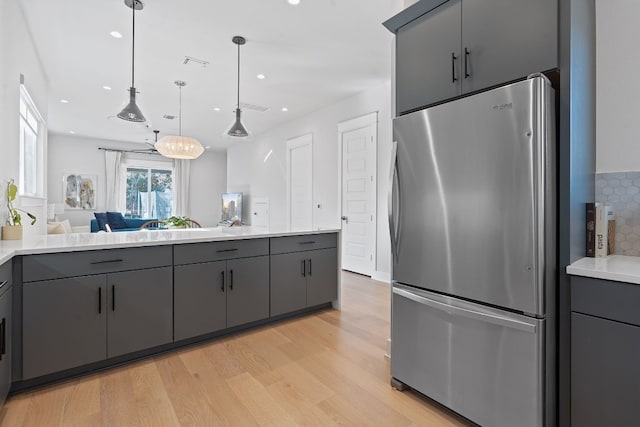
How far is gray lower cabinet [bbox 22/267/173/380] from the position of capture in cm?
184

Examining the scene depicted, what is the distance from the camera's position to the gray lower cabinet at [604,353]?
1.19m

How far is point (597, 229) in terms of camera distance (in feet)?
4.98

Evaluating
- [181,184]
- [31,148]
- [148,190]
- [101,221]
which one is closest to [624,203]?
[31,148]

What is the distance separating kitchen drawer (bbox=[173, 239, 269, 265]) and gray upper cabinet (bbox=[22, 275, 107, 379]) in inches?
19.1

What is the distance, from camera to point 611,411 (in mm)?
1233

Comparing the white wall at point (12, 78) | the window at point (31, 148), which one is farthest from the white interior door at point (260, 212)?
the white wall at point (12, 78)

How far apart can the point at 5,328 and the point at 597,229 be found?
2903mm

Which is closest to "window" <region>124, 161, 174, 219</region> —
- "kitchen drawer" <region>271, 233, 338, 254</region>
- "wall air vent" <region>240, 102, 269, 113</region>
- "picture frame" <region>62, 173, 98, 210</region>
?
"picture frame" <region>62, 173, 98, 210</region>

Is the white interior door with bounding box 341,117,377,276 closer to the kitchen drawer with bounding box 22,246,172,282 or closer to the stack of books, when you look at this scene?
the kitchen drawer with bounding box 22,246,172,282

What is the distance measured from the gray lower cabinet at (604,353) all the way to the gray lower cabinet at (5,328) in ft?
8.45

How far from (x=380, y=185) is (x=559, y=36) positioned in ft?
11.4

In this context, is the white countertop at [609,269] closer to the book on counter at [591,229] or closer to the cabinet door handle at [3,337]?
the book on counter at [591,229]

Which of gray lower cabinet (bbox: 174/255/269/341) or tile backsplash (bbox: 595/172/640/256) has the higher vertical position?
tile backsplash (bbox: 595/172/640/256)

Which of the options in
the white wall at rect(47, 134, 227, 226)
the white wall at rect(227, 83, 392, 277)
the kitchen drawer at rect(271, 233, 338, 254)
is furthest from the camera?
the white wall at rect(47, 134, 227, 226)
